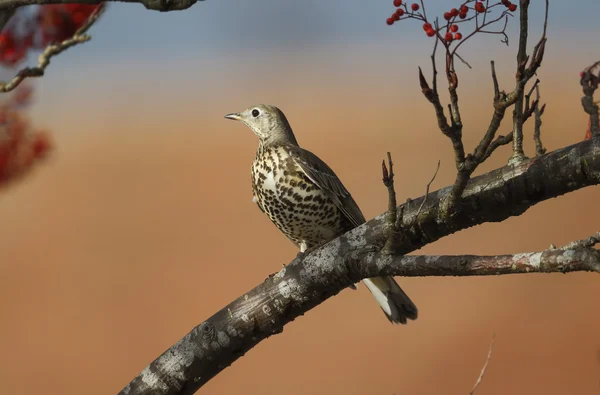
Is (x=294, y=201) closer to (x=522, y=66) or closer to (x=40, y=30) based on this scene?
(x=40, y=30)

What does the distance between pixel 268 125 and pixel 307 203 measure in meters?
0.73

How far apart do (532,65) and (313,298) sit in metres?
1.16

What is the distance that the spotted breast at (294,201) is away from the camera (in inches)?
160

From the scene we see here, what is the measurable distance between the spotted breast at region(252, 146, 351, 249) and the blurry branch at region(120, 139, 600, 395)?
1.25 meters

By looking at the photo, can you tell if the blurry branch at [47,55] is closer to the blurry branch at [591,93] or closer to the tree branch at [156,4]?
the tree branch at [156,4]

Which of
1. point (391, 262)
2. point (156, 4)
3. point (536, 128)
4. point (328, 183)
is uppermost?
point (156, 4)

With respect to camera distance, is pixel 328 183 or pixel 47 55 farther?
pixel 328 183

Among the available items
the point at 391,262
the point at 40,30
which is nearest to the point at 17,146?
the point at 40,30

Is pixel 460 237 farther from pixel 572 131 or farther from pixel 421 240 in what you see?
pixel 421 240

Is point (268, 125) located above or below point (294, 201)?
above

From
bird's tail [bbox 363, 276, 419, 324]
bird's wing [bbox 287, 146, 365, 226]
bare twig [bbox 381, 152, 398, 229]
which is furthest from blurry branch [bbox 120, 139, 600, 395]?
bird's wing [bbox 287, 146, 365, 226]

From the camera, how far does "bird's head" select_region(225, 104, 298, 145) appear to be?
453 centimetres

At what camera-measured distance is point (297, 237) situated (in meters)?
4.26

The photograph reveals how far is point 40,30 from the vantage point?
328 cm
